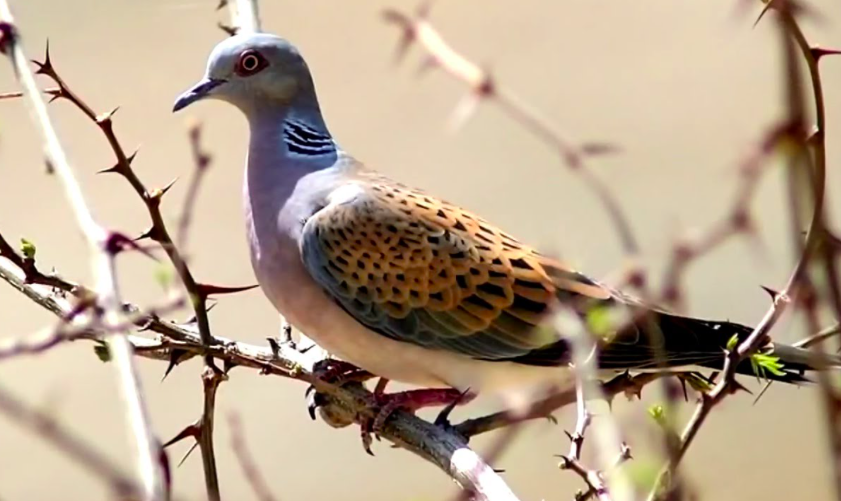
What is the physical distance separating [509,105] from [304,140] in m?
0.85

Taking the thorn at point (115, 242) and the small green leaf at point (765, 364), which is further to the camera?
the small green leaf at point (765, 364)

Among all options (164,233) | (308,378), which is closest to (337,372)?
(308,378)

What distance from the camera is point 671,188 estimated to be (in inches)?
124

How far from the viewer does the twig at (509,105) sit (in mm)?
405

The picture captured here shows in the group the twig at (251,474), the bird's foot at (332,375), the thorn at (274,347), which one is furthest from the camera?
the bird's foot at (332,375)

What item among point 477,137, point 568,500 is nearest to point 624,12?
point 477,137

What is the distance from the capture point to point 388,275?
4.00 ft

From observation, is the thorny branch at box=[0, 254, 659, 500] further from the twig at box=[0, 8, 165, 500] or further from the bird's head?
the bird's head

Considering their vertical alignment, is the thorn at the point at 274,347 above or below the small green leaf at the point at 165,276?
above

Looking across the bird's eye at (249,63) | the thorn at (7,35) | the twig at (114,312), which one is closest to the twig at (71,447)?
the twig at (114,312)

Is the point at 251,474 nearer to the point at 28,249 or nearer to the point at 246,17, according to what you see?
the point at 28,249

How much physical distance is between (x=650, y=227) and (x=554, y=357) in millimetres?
1846

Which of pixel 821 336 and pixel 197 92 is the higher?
pixel 197 92

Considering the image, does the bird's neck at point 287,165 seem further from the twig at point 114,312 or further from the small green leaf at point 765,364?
the twig at point 114,312
